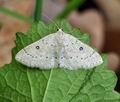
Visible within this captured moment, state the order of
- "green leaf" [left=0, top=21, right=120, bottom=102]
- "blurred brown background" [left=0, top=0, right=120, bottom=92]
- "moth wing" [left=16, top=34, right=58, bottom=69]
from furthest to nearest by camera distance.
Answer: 1. "blurred brown background" [left=0, top=0, right=120, bottom=92]
2. "moth wing" [left=16, top=34, right=58, bottom=69]
3. "green leaf" [left=0, top=21, right=120, bottom=102]

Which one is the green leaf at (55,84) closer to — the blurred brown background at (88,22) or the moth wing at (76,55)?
the moth wing at (76,55)

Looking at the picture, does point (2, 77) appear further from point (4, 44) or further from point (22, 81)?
point (4, 44)

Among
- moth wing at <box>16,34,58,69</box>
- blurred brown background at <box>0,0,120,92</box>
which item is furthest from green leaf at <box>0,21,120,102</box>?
blurred brown background at <box>0,0,120,92</box>

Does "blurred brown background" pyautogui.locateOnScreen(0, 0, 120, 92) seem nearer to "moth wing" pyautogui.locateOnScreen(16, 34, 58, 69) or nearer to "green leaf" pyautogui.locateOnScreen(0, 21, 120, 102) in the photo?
"moth wing" pyautogui.locateOnScreen(16, 34, 58, 69)

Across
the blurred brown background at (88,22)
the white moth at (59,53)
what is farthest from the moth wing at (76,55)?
the blurred brown background at (88,22)

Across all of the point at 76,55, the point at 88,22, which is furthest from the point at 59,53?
the point at 88,22

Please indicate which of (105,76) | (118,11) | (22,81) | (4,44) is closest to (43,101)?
(22,81)

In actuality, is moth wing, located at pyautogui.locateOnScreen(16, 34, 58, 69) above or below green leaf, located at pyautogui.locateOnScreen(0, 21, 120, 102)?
above
